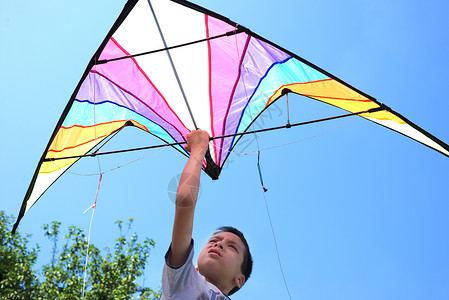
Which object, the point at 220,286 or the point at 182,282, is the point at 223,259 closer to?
the point at 220,286

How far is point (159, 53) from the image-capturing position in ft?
11.4

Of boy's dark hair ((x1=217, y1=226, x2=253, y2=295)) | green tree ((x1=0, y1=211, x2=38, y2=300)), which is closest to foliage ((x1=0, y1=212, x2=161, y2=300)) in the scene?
green tree ((x1=0, y1=211, x2=38, y2=300))

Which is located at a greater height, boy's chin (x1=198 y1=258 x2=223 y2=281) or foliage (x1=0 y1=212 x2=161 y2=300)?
foliage (x1=0 y1=212 x2=161 y2=300)

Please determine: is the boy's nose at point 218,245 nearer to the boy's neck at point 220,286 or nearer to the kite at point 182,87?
the boy's neck at point 220,286

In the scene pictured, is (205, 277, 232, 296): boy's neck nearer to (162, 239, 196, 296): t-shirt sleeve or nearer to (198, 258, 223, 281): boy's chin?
(198, 258, 223, 281): boy's chin

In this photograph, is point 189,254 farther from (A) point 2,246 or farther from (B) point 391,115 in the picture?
(A) point 2,246

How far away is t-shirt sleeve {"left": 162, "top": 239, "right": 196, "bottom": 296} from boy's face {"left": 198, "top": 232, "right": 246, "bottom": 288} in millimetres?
312

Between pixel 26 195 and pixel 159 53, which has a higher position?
pixel 159 53

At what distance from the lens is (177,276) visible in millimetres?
1211

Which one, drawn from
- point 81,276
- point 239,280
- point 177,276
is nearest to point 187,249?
point 177,276

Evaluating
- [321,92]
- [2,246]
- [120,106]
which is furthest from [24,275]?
[321,92]

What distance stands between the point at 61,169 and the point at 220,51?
6.74 ft

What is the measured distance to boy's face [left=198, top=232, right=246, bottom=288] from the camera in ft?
5.07

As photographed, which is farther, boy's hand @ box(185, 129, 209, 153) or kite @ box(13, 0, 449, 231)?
kite @ box(13, 0, 449, 231)
